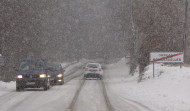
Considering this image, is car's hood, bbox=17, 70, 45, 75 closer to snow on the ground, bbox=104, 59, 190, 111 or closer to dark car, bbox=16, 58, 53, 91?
dark car, bbox=16, 58, 53, 91

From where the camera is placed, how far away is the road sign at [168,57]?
2178 cm

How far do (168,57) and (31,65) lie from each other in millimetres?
8400

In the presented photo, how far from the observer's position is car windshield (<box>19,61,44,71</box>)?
21.5 m

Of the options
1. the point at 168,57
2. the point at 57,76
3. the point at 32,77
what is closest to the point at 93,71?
the point at 57,76

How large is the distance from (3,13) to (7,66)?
6990 mm

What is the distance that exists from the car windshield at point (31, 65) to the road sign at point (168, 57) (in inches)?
277

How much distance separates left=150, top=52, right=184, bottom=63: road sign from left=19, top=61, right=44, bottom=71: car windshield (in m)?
7.03

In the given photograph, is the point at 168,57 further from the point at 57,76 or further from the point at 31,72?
the point at 57,76

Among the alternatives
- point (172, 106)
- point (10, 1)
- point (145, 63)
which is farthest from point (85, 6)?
point (172, 106)

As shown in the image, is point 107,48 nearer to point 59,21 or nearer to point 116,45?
point 116,45

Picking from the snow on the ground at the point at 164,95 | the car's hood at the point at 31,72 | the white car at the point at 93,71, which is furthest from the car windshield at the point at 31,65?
the white car at the point at 93,71

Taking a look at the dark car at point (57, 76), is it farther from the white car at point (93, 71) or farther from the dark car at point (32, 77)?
the white car at point (93, 71)

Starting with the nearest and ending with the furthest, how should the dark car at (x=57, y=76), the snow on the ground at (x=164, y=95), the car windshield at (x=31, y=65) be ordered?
the snow on the ground at (x=164, y=95) < the car windshield at (x=31, y=65) < the dark car at (x=57, y=76)

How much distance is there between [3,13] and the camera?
131 feet
